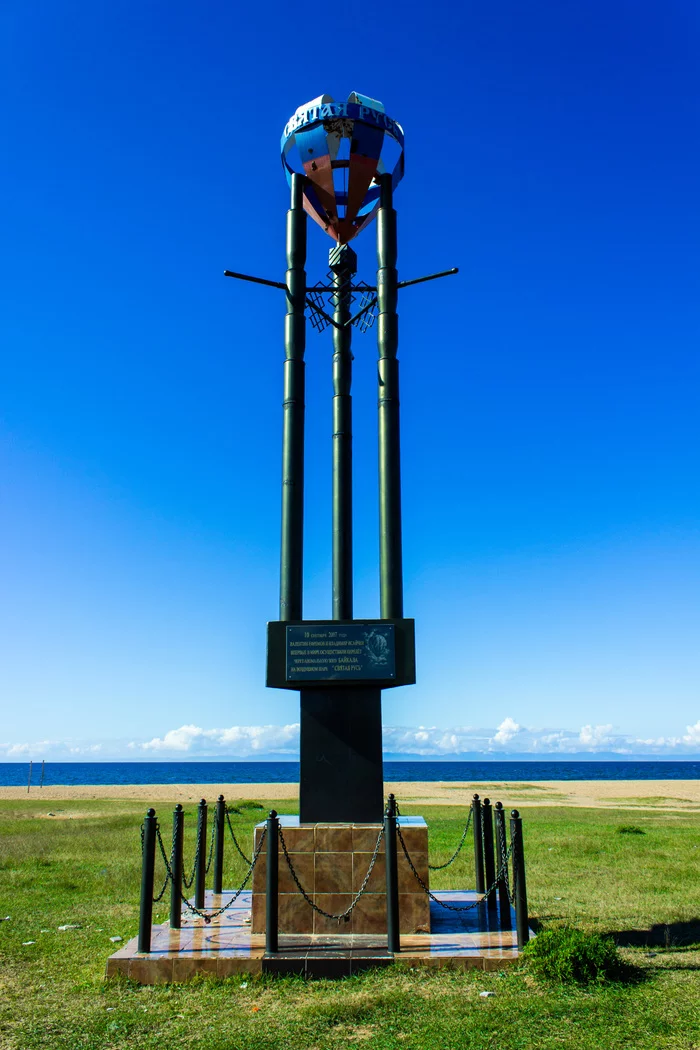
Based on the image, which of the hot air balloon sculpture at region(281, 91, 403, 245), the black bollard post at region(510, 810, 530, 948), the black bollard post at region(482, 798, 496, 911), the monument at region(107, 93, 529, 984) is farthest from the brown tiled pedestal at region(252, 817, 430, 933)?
the hot air balloon sculpture at region(281, 91, 403, 245)

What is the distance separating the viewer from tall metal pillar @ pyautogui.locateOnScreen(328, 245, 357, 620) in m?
12.6

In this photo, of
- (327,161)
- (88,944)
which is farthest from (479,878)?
(327,161)

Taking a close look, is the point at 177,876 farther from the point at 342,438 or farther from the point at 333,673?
the point at 342,438

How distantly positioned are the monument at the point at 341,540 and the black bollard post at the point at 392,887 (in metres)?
0.70

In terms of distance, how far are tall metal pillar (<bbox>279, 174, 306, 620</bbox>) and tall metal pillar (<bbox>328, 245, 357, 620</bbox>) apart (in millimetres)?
692

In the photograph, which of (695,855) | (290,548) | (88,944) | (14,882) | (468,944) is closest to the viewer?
(468,944)

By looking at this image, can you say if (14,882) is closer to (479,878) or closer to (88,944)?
(88,944)

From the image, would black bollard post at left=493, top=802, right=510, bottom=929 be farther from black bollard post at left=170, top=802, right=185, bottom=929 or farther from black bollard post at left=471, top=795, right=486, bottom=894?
black bollard post at left=170, top=802, right=185, bottom=929

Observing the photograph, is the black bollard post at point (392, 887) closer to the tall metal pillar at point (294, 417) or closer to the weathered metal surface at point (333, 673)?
the weathered metal surface at point (333, 673)

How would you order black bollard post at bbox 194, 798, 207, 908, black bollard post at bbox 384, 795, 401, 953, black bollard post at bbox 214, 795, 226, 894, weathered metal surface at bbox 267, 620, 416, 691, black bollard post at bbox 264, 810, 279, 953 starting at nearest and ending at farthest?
black bollard post at bbox 264, 810, 279, 953, black bollard post at bbox 384, 795, 401, 953, weathered metal surface at bbox 267, 620, 416, 691, black bollard post at bbox 194, 798, 207, 908, black bollard post at bbox 214, 795, 226, 894

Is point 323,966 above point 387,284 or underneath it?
underneath

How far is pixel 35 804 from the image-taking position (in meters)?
41.3

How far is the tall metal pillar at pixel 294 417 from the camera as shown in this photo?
12.1m

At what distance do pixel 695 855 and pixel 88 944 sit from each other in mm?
14824
